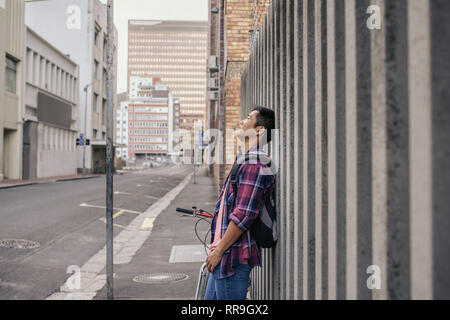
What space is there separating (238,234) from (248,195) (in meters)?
0.24

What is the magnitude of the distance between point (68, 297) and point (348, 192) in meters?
4.25

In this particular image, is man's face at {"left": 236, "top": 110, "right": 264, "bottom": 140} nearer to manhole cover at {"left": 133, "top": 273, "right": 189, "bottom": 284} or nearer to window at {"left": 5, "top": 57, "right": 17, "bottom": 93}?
manhole cover at {"left": 133, "top": 273, "right": 189, "bottom": 284}

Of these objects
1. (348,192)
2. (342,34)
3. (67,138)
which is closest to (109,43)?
(342,34)

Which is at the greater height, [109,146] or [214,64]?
[214,64]

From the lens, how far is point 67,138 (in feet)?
150

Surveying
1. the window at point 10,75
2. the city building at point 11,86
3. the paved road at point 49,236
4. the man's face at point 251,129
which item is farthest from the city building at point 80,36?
Result: the man's face at point 251,129

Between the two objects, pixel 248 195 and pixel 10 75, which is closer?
pixel 248 195

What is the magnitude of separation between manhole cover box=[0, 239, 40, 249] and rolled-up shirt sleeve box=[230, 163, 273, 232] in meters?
6.29

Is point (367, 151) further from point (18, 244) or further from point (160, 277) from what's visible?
point (18, 244)

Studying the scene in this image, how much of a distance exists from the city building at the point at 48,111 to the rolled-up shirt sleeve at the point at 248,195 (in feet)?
112

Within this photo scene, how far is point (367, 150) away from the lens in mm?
1539

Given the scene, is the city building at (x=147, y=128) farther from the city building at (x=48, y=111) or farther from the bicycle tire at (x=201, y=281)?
the bicycle tire at (x=201, y=281)

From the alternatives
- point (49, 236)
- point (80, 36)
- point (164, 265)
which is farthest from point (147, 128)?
point (164, 265)
